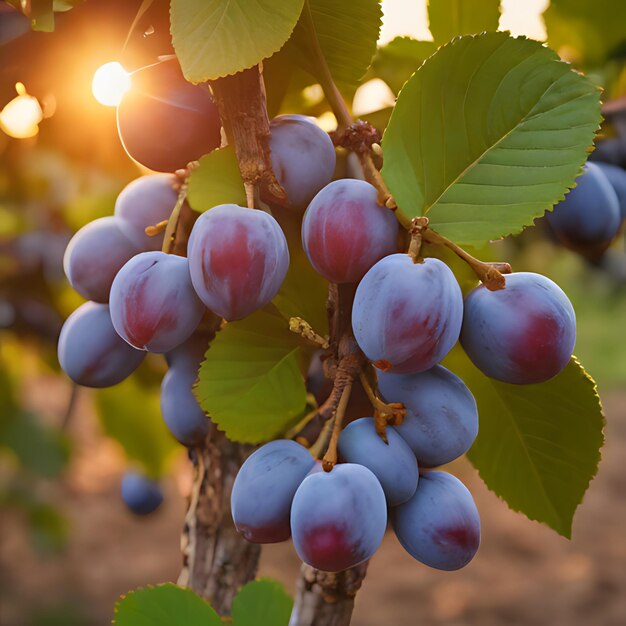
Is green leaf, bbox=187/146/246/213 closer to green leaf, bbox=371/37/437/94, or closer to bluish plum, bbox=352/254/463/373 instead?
bluish plum, bbox=352/254/463/373

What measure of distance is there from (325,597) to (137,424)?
0.92 metres

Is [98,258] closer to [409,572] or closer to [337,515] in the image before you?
[337,515]

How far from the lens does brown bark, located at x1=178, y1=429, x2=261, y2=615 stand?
573 millimetres

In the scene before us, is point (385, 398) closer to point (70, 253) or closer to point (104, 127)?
point (70, 253)

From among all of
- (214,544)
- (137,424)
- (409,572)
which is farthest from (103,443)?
(214,544)

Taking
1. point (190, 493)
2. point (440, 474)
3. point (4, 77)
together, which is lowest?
point (190, 493)

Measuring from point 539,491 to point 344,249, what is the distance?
202mm

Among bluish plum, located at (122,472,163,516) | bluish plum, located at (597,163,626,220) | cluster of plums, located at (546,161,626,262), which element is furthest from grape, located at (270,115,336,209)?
bluish plum, located at (122,472,163,516)

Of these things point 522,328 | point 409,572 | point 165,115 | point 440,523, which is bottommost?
point 409,572

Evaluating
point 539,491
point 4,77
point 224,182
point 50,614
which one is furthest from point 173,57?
point 50,614

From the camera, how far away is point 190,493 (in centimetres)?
62

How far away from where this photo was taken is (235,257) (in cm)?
34

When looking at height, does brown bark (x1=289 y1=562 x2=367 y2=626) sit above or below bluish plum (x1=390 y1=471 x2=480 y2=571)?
below

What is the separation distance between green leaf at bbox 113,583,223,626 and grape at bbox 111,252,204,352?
15 cm
